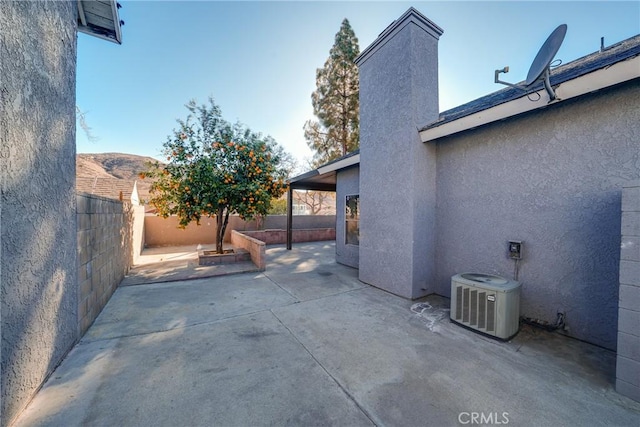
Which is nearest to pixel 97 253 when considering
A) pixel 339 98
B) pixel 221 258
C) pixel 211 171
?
pixel 211 171

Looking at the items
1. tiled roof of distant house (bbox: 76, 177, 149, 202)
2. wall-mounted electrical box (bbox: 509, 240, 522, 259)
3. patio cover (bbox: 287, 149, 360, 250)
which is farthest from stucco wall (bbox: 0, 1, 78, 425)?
tiled roof of distant house (bbox: 76, 177, 149, 202)

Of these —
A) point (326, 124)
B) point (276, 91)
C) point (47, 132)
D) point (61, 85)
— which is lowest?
point (47, 132)

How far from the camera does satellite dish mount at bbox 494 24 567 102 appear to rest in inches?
105

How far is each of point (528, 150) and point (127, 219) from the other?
881 centimetres

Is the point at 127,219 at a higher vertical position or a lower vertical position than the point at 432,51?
lower

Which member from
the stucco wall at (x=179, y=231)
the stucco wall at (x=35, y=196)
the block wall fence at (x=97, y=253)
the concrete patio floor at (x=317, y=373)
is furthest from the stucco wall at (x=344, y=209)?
the stucco wall at (x=179, y=231)

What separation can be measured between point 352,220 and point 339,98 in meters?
10.8

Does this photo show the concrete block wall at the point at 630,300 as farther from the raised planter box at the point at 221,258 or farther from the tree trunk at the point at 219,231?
the tree trunk at the point at 219,231

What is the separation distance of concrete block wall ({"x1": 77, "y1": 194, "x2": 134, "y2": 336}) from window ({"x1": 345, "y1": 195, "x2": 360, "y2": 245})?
5676mm

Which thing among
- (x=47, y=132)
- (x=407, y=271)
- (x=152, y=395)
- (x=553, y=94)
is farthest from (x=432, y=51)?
(x=152, y=395)

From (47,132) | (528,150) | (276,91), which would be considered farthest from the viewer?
(276,91)

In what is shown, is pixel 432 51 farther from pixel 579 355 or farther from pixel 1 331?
pixel 1 331

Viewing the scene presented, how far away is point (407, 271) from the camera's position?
4508mm

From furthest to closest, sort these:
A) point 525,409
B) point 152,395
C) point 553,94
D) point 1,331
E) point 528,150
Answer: point 528,150 → point 553,94 → point 152,395 → point 525,409 → point 1,331
